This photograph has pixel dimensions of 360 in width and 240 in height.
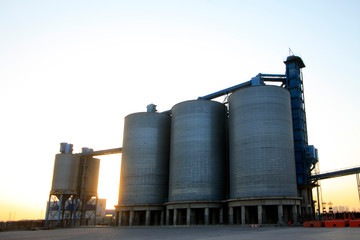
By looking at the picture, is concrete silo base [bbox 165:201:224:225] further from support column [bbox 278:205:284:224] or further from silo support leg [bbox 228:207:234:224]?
support column [bbox 278:205:284:224]

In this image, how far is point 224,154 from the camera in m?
74.8

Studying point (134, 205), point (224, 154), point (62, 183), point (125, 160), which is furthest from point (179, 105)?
point (62, 183)

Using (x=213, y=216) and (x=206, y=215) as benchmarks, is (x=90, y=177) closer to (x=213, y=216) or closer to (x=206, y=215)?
(x=213, y=216)

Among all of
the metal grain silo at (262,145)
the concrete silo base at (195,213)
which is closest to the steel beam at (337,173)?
the metal grain silo at (262,145)

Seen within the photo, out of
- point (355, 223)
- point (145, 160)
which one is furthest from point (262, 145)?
point (145, 160)

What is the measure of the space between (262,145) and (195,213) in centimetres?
2220

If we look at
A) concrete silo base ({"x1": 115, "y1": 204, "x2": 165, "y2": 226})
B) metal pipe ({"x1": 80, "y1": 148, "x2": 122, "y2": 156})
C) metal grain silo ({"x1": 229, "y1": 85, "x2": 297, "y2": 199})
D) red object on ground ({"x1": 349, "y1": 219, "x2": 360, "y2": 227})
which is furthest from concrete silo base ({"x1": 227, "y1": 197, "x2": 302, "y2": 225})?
metal pipe ({"x1": 80, "y1": 148, "x2": 122, "y2": 156})

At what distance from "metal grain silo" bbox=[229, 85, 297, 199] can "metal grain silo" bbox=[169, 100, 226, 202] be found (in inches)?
207

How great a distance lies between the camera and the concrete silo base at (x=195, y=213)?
6856 centimetres

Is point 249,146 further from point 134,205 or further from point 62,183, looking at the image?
point 62,183

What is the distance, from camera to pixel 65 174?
96.5 m

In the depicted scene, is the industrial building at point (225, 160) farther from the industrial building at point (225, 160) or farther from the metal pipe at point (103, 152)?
the metal pipe at point (103, 152)

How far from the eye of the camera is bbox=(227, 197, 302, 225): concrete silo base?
58.9 m

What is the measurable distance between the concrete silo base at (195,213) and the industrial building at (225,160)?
20cm
